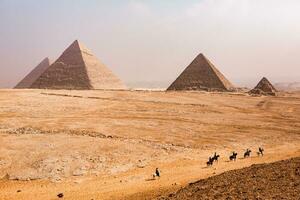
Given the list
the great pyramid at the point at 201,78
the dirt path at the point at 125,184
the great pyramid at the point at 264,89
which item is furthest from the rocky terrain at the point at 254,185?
the great pyramid at the point at 201,78

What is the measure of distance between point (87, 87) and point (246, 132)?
58799 mm

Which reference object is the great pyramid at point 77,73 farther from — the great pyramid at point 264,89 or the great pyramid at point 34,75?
the great pyramid at point 264,89

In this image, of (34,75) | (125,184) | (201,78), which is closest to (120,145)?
(125,184)

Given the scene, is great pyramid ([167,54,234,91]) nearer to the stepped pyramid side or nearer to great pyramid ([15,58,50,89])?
the stepped pyramid side

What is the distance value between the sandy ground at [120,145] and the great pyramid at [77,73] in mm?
42681

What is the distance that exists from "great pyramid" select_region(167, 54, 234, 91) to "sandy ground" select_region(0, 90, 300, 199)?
42010mm

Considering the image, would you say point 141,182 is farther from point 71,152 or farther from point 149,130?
point 149,130

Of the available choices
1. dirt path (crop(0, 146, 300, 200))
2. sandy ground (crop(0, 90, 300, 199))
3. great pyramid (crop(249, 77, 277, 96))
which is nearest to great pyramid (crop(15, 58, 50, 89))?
great pyramid (crop(249, 77, 277, 96))

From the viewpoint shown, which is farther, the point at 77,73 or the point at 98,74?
the point at 98,74

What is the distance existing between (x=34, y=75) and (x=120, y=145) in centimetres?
10269

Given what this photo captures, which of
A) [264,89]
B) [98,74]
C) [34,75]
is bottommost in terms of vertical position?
[264,89]

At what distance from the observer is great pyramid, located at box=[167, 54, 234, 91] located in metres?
93.6

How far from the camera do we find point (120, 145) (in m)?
28.8

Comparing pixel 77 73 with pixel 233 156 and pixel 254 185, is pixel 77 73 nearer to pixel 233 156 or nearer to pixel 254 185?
pixel 233 156
